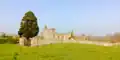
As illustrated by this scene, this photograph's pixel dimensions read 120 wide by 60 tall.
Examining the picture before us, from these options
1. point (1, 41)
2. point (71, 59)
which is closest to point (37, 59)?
point (71, 59)

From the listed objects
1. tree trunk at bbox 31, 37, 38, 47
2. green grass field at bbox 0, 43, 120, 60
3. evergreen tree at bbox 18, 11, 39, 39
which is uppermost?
evergreen tree at bbox 18, 11, 39, 39

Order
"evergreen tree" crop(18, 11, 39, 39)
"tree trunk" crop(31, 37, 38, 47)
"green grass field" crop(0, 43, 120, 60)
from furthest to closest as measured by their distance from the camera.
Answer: "tree trunk" crop(31, 37, 38, 47) → "evergreen tree" crop(18, 11, 39, 39) → "green grass field" crop(0, 43, 120, 60)

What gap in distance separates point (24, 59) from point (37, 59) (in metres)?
1.32

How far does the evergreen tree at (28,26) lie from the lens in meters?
58.5

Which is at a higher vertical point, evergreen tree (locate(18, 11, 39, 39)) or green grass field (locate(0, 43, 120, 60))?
evergreen tree (locate(18, 11, 39, 39))

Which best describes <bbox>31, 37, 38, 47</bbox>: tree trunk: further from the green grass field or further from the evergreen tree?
the green grass field

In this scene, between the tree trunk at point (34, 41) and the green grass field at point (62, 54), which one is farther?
the tree trunk at point (34, 41)

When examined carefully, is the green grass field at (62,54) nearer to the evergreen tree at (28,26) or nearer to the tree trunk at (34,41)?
the evergreen tree at (28,26)

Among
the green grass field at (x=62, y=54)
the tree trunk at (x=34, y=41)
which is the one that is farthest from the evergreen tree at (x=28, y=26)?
the green grass field at (x=62, y=54)

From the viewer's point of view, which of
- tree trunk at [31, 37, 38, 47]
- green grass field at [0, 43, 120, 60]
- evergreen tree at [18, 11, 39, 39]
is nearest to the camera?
green grass field at [0, 43, 120, 60]

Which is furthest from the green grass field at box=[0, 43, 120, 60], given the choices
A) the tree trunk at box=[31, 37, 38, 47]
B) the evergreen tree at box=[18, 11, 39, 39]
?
the tree trunk at box=[31, 37, 38, 47]

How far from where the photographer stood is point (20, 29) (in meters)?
59.2

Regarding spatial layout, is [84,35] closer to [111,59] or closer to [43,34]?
[43,34]

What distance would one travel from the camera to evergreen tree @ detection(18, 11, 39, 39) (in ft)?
192
